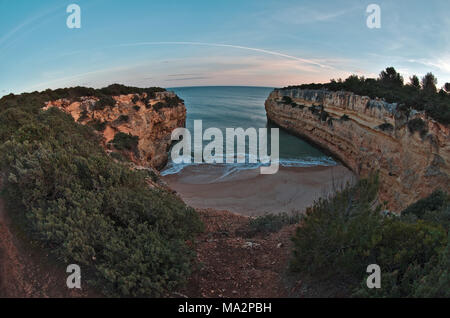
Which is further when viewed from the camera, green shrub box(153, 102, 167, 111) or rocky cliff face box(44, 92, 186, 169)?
green shrub box(153, 102, 167, 111)

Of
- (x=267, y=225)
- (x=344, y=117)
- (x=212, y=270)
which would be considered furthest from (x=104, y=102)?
(x=344, y=117)

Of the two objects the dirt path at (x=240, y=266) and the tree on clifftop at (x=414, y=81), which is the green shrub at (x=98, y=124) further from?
the tree on clifftop at (x=414, y=81)

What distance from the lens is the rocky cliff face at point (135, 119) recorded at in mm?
18203

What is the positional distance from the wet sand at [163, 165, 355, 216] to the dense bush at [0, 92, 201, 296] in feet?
26.9

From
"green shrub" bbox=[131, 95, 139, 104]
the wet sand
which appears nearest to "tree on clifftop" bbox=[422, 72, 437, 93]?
the wet sand

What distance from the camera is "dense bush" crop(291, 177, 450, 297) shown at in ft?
12.6

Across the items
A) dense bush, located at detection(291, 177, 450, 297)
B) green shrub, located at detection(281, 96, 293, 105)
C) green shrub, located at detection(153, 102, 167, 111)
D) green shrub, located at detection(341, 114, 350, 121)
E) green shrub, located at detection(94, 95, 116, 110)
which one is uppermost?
green shrub, located at detection(281, 96, 293, 105)

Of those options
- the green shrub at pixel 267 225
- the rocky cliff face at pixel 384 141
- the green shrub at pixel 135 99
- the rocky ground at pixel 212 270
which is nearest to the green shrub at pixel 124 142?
the green shrub at pixel 135 99

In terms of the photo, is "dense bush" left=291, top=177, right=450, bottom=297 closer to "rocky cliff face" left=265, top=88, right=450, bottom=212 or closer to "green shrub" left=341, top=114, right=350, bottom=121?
"rocky cliff face" left=265, top=88, right=450, bottom=212

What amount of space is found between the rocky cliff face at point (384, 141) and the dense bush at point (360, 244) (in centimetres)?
146

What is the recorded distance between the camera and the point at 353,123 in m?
22.1
